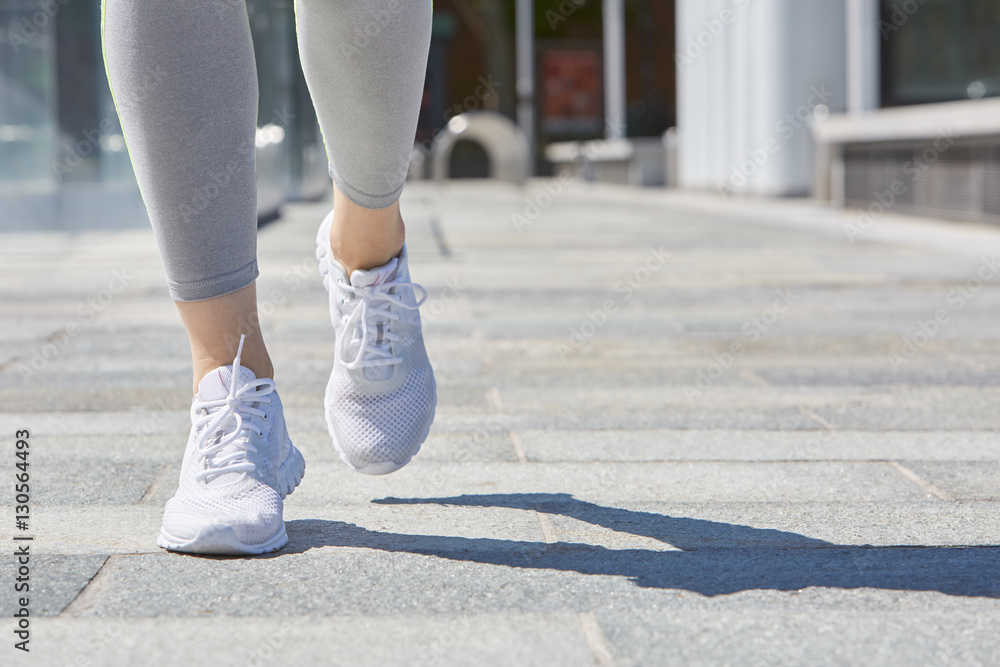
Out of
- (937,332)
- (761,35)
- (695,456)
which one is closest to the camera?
(695,456)

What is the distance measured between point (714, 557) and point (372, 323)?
511mm

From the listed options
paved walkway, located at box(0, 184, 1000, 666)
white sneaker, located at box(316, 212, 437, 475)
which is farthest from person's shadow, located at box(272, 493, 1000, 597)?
white sneaker, located at box(316, 212, 437, 475)

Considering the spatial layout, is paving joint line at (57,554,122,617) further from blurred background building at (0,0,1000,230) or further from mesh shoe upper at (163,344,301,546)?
blurred background building at (0,0,1000,230)

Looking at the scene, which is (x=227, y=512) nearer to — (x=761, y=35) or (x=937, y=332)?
(x=937, y=332)

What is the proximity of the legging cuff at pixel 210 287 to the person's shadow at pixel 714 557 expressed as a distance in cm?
31

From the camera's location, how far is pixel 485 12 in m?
26.4

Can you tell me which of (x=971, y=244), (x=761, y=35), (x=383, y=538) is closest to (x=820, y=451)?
(x=383, y=538)

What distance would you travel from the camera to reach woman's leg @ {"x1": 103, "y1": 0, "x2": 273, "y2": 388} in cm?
134

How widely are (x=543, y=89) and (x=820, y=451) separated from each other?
29813mm

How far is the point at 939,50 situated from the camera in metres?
8.82

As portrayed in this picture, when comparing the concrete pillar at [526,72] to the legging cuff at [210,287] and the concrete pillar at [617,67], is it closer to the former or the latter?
the concrete pillar at [617,67]

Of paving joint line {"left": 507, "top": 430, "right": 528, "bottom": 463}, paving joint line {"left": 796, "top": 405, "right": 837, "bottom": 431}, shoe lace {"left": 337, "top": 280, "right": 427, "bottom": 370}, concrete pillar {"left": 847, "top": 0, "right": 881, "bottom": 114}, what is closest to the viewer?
shoe lace {"left": 337, "top": 280, "right": 427, "bottom": 370}

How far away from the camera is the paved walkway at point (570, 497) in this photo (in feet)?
3.70

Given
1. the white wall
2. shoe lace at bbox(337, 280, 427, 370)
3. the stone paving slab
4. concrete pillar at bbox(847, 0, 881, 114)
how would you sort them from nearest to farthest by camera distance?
1. the stone paving slab
2. shoe lace at bbox(337, 280, 427, 370)
3. concrete pillar at bbox(847, 0, 881, 114)
4. the white wall
